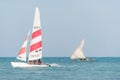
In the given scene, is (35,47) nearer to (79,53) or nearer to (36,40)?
(36,40)

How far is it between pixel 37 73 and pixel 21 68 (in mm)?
9436

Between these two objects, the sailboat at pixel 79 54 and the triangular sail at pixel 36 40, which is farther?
the sailboat at pixel 79 54

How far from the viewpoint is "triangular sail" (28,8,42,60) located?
73312mm

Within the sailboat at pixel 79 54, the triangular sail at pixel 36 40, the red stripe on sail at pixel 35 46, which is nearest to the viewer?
the triangular sail at pixel 36 40

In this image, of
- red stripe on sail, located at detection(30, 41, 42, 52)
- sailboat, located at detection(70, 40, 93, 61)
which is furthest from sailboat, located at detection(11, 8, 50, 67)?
sailboat, located at detection(70, 40, 93, 61)

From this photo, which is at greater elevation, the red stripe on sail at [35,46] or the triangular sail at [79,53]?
the triangular sail at [79,53]

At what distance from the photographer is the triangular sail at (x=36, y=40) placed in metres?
73.3

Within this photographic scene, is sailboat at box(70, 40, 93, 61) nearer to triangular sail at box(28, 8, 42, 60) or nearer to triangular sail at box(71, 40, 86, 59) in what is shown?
triangular sail at box(71, 40, 86, 59)

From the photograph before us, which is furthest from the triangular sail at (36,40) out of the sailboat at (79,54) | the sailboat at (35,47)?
the sailboat at (79,54)

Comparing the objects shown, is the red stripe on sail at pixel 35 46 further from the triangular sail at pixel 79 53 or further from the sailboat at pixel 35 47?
the triangular sail at pixel 79 53

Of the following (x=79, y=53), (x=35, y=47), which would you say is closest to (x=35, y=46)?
(x=35, y=47)

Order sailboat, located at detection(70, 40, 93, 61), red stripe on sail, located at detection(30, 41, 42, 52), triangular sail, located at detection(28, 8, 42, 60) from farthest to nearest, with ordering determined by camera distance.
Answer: sailboat, located at detection(70, 40, 93, 61) < red stripe on sail, located at detection(30, 41, 42, 52) < triangular sail, located at detection(28, 8, 42, 60)

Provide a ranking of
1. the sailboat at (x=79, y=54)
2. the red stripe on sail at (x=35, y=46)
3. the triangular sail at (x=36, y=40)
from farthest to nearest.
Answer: the sailboat at (x=79, y=54) → the red stripe on sail at (x=35, y=46) → the triangular sail at (x=36, y=40)

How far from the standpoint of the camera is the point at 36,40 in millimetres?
74438
